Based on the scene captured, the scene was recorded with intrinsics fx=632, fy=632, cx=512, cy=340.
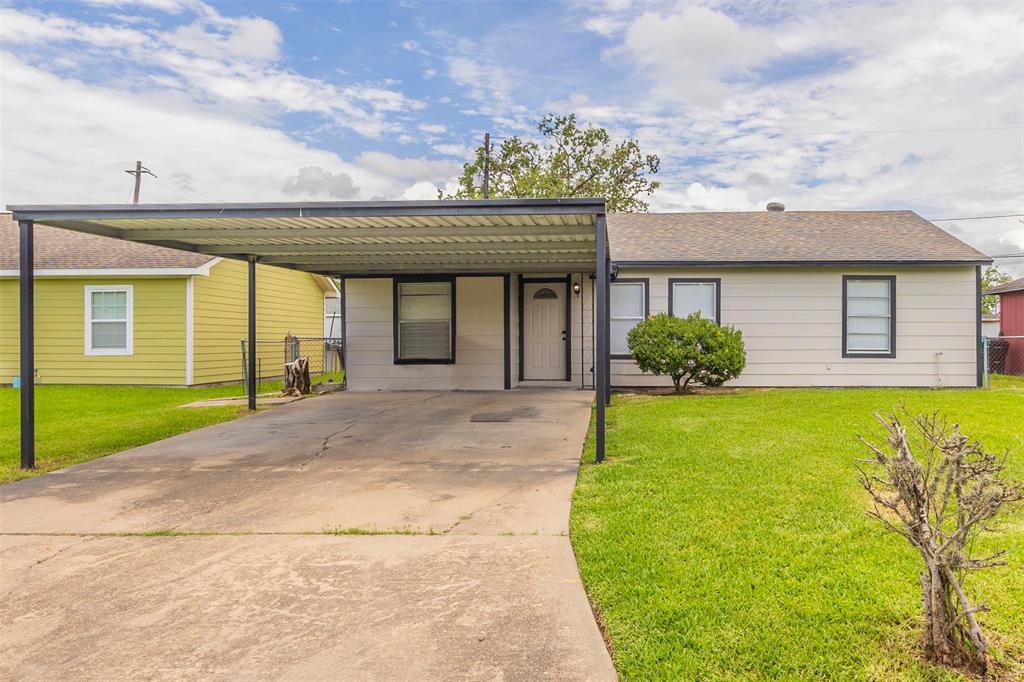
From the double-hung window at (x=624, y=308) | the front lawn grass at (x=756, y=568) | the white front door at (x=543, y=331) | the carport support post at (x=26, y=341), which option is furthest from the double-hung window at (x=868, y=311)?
the carport support post at (x=26, y=341)

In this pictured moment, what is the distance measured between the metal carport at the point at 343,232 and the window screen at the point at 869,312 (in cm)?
566

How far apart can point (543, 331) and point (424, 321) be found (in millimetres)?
2408

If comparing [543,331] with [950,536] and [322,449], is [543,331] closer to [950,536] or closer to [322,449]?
[322,449]

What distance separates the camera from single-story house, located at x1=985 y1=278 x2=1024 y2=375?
15.0 metres

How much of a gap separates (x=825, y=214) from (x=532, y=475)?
1252cm

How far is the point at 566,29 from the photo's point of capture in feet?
39.9

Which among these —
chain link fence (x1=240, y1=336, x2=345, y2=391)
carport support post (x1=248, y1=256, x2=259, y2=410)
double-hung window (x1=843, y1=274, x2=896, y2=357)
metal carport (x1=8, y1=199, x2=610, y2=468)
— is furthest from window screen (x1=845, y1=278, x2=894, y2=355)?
chain link fence (x1=240, y1=336, x2=345, y2=391)

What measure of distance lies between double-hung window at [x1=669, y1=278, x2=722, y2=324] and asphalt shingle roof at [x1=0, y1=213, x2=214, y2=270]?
32.1ft

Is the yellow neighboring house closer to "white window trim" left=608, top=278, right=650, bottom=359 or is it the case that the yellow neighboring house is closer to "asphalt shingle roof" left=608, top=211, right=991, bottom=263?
"white window trim" left=608, top=278, right=650, bottom=359

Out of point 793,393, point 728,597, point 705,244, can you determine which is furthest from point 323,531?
point 705,244

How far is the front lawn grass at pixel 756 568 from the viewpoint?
239 cm

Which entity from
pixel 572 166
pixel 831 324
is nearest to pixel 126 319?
pixel 831 324

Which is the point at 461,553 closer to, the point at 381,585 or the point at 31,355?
the point at 381,585

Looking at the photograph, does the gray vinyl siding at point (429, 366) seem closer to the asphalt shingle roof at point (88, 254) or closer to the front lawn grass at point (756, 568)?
the asphalt shingle roof at point (88, 254)
